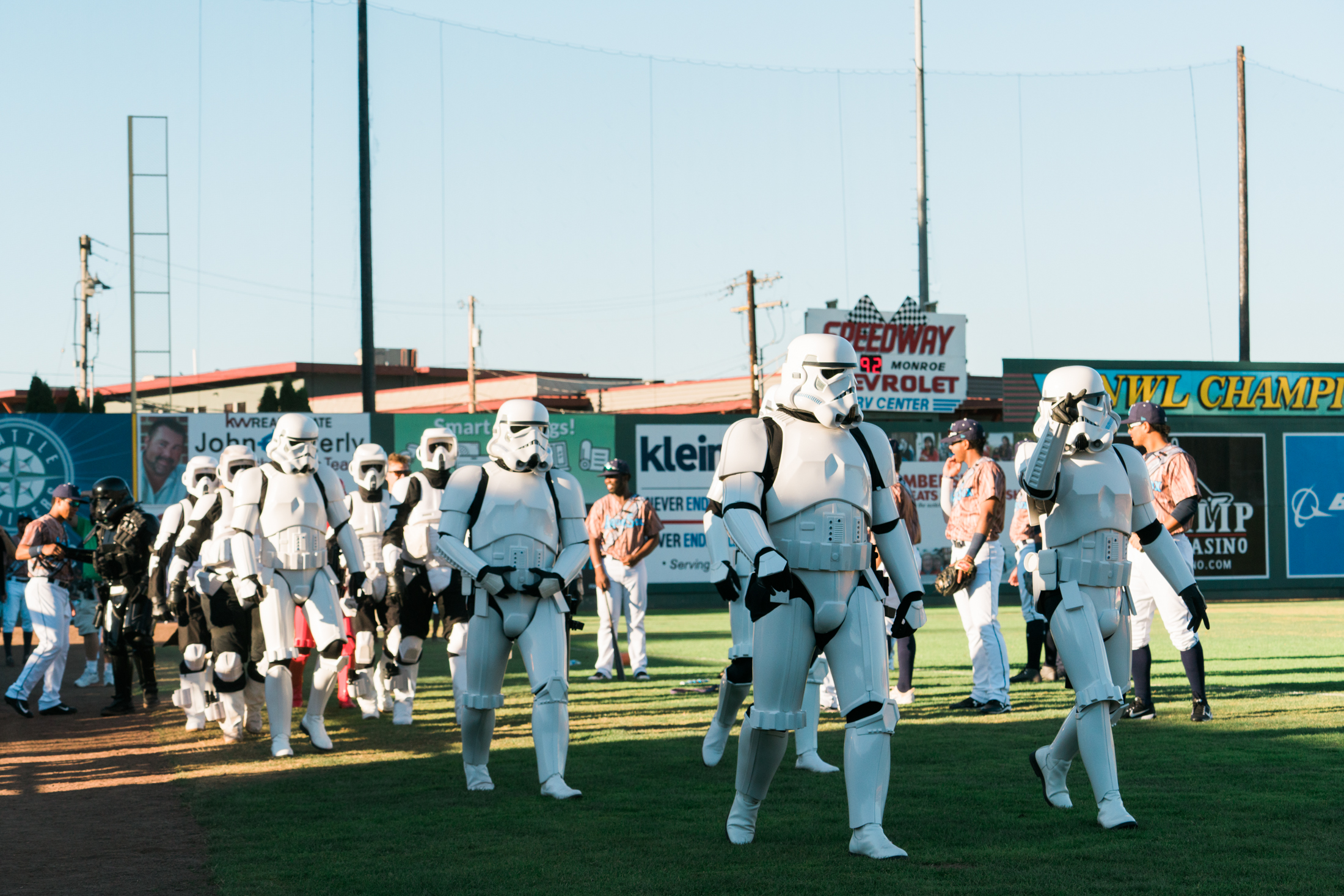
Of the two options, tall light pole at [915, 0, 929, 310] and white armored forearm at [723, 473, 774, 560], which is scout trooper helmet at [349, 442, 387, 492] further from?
tall light pole at [915, 0, 929, 310]

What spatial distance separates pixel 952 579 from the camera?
9.64m

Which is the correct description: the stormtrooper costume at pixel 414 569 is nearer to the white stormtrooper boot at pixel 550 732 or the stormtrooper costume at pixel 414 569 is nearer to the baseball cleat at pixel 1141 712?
the white stormtrooper boot at pixel 550 732

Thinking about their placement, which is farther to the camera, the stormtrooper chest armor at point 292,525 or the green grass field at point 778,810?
the stormtrooper chest armor at point 292,525

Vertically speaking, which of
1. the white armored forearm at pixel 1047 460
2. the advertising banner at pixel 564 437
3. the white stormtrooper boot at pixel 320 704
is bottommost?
the white stormtrooper boot at pixel 320 704

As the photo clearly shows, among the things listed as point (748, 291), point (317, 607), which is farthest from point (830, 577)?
point (748, 291)

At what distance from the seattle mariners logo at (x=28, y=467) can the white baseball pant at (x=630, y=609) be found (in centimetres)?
1143

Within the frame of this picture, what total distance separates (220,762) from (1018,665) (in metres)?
8.56

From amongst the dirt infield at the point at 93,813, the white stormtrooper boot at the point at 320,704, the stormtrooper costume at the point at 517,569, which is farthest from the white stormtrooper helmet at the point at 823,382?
the white stormtrooper boot at the point at 320,704

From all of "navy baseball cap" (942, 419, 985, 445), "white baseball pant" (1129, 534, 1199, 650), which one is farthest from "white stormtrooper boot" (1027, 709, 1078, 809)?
"navy baseball cap" (942, 419, 985, 445)

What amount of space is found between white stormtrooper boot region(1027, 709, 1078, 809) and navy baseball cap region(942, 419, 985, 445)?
13.5 feet

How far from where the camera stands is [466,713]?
7.84m

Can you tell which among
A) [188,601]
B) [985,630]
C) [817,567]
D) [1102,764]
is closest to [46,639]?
[188,601]

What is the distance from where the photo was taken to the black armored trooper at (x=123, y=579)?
11602 millimetres

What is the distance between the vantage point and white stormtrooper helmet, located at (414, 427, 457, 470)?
35.0 feet
